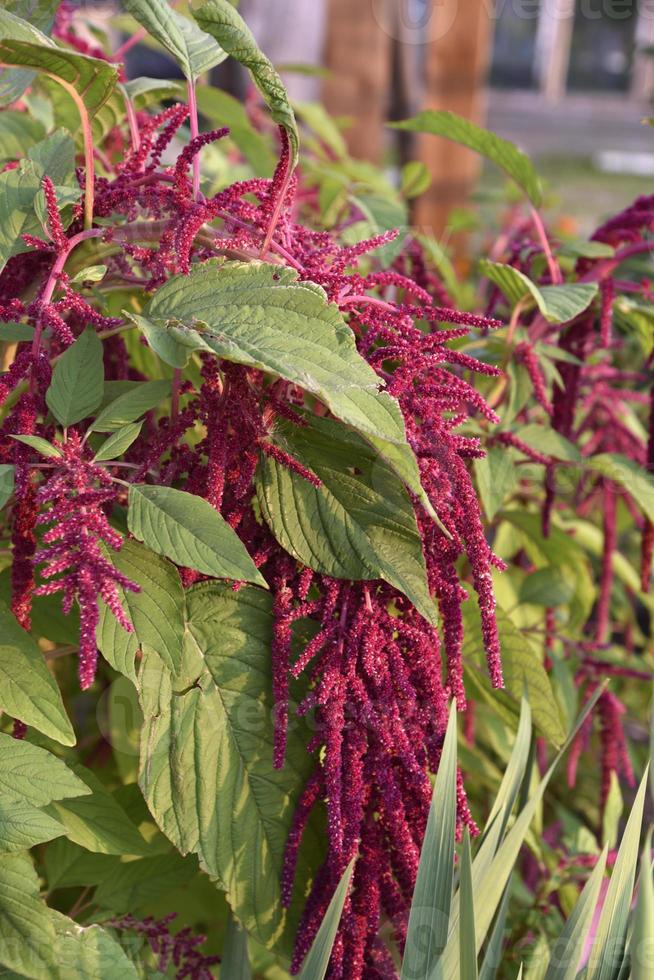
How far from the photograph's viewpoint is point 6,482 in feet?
1.90

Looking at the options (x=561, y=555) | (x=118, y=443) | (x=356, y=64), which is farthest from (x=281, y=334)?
(x=356, y=64)

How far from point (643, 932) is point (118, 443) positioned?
0.45m

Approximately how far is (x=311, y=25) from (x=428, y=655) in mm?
2562

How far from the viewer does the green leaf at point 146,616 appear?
628mm

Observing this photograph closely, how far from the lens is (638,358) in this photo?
7.12 ft

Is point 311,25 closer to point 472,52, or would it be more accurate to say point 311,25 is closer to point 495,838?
point 472,52

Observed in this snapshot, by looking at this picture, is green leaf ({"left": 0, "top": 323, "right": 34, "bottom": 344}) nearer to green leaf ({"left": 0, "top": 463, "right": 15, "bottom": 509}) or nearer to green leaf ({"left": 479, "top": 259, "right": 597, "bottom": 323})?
green leaf ({"left": 0, "top": 463, "right": 15, "bottom": 509})

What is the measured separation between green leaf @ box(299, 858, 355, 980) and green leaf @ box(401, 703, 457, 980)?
5 cm

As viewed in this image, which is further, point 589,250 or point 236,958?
point 589,250

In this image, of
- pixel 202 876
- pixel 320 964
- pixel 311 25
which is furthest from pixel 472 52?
pixel 320 964

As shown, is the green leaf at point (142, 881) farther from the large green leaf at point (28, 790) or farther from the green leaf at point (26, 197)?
the green leaf at point (26, 197)

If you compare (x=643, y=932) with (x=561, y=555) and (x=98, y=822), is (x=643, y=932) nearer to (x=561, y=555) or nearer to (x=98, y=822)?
(x=98, y=822)

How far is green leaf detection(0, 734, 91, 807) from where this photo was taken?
0.63 meters

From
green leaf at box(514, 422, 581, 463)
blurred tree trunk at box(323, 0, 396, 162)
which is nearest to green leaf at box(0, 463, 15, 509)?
green leaf at box(514, 422, 581, 463)
